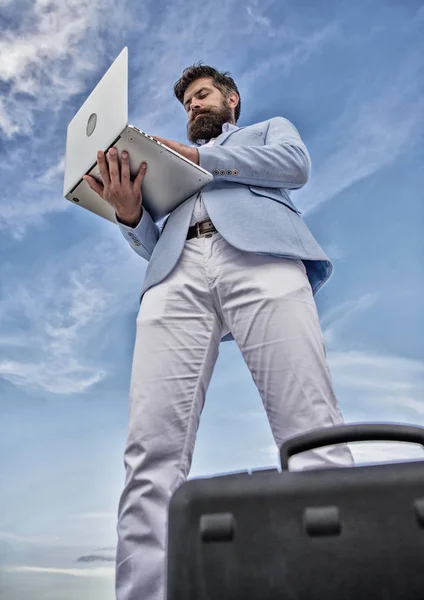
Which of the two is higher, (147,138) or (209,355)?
(147,138)

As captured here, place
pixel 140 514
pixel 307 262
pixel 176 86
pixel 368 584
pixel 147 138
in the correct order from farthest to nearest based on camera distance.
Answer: pixel 176 86 → pixel 307 262 → pixel 147 138 → pixel 140 514 → pixel 368 584

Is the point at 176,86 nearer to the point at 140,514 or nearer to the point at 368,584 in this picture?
the point at 140,514

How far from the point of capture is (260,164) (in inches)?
62.1

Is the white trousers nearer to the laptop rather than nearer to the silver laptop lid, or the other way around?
the laptop

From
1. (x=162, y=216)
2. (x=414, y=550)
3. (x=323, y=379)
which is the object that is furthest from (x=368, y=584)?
(x=162, y=216)

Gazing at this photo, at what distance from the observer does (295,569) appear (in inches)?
25.9

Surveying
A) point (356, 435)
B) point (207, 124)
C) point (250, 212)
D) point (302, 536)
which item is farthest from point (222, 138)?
point (302, 536)

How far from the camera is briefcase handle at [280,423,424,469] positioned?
0.78m

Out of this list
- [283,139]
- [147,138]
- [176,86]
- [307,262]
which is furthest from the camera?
[176,86]

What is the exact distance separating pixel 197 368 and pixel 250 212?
1.44 feet

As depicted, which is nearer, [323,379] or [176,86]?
[323,379]

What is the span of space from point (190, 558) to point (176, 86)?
1797mm

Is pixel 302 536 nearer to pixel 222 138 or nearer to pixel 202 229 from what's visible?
pixel 202 229

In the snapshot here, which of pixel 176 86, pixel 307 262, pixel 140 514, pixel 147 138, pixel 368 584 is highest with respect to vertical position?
pixel 176 86
